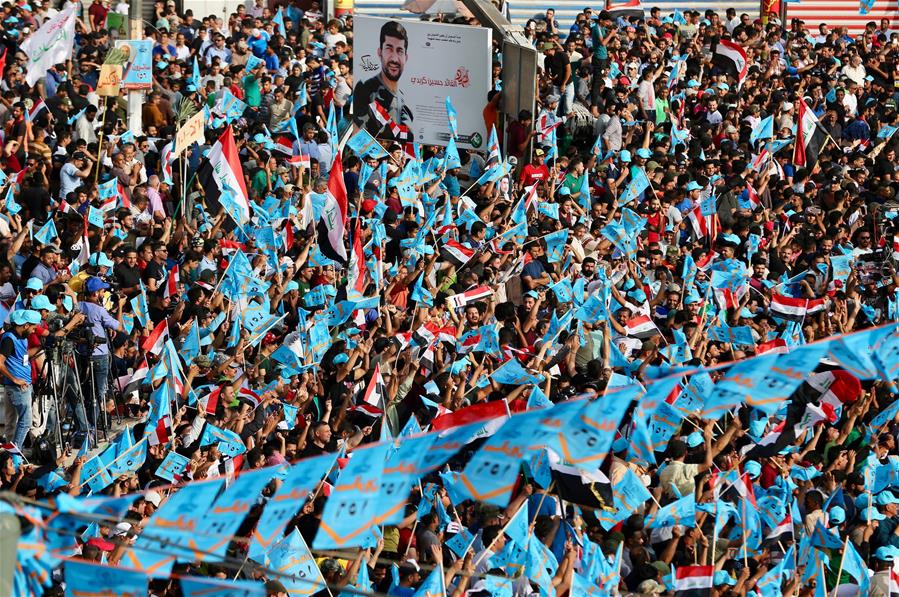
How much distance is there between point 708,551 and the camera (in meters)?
16.5

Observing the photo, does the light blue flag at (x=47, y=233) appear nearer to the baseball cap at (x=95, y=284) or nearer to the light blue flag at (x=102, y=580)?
the baseball cap at (x=95, y=284)

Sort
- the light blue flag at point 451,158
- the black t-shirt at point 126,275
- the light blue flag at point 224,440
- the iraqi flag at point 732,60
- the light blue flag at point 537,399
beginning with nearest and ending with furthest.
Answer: the light blue flag at point 224,440, the light blue flag at point 537,399, the black t-shirt at point 126,275, the light blue flag at point 451,158, the iraqi flag at point 732,60

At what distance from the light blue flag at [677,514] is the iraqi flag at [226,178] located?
22.0 ft

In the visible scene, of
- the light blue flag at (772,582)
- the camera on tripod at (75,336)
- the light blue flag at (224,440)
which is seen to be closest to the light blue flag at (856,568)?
the light blue flag at (772,582)

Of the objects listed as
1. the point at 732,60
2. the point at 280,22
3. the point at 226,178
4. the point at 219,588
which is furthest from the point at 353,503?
the point at 280,22

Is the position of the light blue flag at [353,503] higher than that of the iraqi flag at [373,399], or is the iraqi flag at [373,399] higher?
the light blue flag at [353,503]

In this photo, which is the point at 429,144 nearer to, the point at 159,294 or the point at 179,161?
the point at 179,161

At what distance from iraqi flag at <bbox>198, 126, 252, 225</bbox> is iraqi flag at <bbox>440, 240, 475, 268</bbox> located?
7.05 feet

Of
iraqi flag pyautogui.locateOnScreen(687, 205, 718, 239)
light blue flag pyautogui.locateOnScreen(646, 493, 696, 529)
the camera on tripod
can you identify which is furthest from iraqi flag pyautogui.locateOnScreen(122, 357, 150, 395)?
iraqi flag pyautogui.locateOnScreen(687, 205, 718, 239)

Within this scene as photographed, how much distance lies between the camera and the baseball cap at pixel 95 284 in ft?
61.0

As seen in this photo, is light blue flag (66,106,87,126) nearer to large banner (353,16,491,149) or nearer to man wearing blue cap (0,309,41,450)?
large banner (353,16,491,149)

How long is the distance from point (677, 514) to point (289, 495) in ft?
21.1

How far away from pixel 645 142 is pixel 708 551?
9.43m

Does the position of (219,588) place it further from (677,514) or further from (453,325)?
(453,325)
